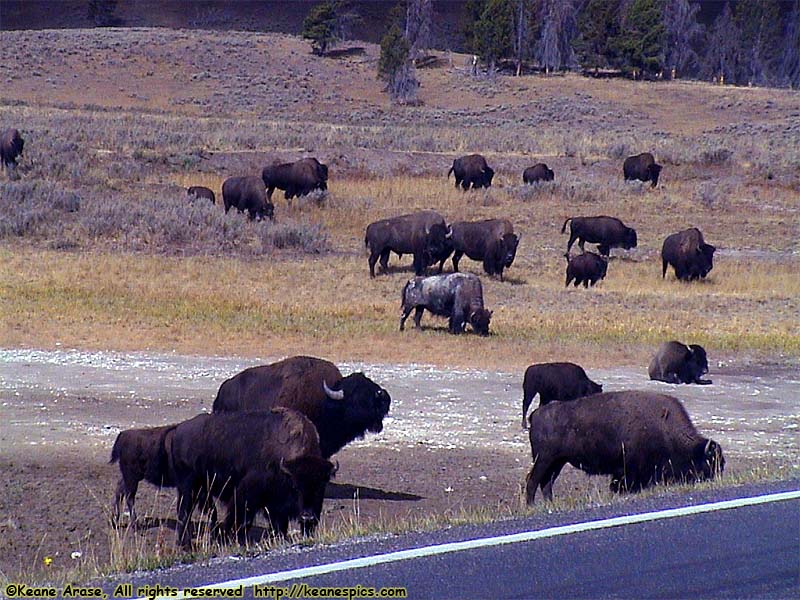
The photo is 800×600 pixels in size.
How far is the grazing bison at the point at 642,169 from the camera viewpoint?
43.2 metres

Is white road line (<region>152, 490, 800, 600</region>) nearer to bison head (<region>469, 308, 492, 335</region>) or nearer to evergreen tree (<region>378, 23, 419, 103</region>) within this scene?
bison head (<region>469, 308, 492, 335</region>)

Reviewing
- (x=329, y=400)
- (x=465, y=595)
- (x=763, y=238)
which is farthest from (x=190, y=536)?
(x=763, y=238)

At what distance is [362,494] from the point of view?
10914 millimetres

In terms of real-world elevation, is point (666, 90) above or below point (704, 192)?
above

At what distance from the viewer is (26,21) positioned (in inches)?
4117

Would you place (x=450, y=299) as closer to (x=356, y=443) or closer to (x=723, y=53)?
(x=356, y=443)

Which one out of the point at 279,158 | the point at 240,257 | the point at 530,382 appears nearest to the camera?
the point at 530,382

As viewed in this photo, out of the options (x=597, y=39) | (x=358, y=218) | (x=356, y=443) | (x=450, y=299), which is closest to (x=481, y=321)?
(x=450, y=299)

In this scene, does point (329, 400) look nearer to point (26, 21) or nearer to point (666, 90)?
point (666, 90)

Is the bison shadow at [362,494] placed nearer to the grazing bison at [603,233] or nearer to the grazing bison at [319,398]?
the grazing bison at [319,398]

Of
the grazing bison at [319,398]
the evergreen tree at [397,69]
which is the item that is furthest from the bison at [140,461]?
the evergreen tree at [397,69]

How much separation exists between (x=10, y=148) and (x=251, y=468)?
31.9m

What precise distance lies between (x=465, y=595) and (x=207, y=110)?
6673 cm

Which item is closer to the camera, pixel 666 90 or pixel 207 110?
pixel 207 110
